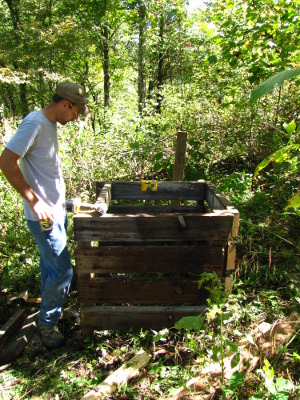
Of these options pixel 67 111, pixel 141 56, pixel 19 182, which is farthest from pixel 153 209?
pixel 141 56

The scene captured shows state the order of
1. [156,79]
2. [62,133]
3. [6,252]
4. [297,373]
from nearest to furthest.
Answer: [297,373] → [6,252] → [62,133] → [156,79]

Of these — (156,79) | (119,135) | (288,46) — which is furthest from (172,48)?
(288,46)

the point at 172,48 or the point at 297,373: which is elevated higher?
the point at 172,48

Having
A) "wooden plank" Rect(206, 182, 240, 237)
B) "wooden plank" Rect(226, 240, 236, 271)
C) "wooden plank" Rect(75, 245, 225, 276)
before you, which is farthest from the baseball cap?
"wooden plank" Rect(226, 240, 236, 271)

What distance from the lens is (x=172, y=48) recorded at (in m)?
11.2

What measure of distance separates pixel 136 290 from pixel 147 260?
0.30m

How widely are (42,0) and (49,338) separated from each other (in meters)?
14.4

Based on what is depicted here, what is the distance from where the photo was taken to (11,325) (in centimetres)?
277

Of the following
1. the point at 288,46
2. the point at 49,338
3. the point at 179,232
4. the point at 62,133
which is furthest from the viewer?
the point at 62,133

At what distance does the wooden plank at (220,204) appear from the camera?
2336mm

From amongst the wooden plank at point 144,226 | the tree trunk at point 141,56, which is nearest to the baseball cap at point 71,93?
the wooden plank at point 144,226

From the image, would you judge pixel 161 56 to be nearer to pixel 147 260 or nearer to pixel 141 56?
pixel 141 56

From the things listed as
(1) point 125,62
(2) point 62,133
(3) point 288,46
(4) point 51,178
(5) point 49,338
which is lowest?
(5) point 49,338

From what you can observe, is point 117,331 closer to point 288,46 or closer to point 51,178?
point 51,178
